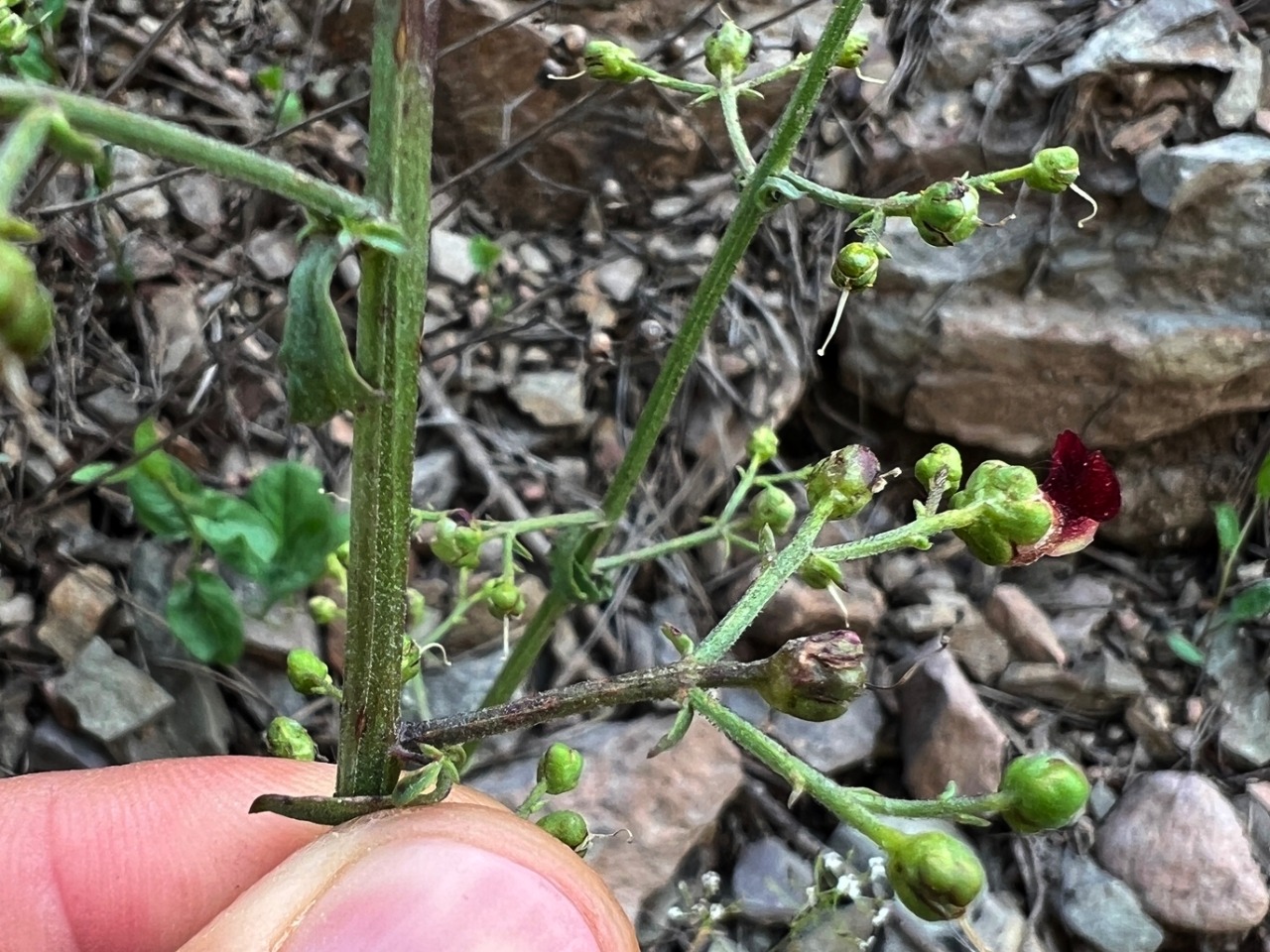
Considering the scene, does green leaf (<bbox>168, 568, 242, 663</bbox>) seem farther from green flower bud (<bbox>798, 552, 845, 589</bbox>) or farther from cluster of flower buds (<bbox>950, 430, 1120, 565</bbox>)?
cluster of flower buds (<bbox>950, 430, 1120, 565</bbox>)

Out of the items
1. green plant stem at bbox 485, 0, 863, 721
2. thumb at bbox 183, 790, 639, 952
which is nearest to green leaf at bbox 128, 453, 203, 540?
green plant stem at bbox 485, 0, 863, 721

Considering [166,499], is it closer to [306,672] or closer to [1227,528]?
[306,672]

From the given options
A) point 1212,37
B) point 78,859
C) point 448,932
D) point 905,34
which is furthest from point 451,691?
point 1212,37

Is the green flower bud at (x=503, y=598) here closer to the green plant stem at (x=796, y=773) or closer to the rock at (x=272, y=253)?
the green plant stem at (x=796, y=773)

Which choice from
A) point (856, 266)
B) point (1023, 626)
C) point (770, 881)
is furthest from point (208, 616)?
point (1023, 626)

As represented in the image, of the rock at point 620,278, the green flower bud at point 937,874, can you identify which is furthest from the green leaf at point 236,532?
the green flower bud at point 937,874
